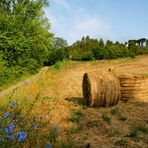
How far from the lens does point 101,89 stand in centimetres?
1170

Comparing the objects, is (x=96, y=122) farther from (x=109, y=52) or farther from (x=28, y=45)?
(x=109, y=52)

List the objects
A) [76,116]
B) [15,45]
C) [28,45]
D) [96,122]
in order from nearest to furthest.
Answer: [96,122]
[76,116]
[15,45]
[28,45]

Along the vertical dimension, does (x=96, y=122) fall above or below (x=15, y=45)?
below

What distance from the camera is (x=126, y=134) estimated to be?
817cm

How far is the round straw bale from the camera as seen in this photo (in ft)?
38.2

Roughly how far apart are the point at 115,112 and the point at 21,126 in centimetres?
484

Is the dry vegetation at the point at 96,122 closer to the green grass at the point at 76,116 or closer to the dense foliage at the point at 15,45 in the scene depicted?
the green grass at the point at 76,116

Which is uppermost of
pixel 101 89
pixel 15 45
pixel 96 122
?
pixel 15 45

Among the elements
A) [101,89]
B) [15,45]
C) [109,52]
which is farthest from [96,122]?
[109,52]

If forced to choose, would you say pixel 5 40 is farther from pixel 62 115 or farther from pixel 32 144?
pixel 32 144

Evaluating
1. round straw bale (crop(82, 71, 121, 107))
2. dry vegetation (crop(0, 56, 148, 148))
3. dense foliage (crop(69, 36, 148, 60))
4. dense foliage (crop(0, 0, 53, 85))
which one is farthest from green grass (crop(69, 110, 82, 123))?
dense foliage (crop(69, 36, 148, 60))

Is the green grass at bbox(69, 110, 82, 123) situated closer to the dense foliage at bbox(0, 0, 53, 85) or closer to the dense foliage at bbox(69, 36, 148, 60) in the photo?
the dense foliage at bbox(0, 0, 53, 85)

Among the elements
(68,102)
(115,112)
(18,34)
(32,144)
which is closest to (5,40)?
(18,34)

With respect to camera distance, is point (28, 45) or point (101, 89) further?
point (28, 45)
